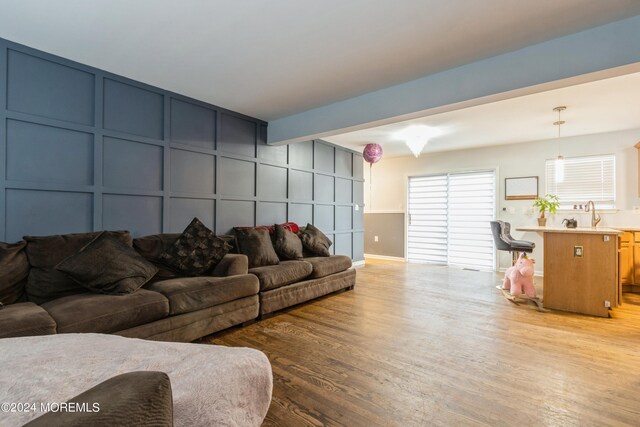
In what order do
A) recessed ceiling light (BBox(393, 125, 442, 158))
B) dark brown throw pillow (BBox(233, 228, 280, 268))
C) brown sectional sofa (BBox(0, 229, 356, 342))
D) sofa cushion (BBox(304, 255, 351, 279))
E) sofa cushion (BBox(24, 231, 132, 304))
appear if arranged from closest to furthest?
brown sectional sofa (BBox(0, 229, 356, 342)) → sofa cushion (BBox(24, 231, 132, 304)) → dark brown throw pillow (BBox(233, 228, 280, 268)) → sofa cushion (BBox(304, 255, 351, 279)) → recessed ceiling light (BBox(393, 125, 442, 158))

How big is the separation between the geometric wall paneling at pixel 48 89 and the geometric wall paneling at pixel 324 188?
3.30 m

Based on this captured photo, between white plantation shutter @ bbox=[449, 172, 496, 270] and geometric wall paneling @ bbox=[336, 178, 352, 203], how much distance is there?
2.33m

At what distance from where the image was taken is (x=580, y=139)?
520 centimetres

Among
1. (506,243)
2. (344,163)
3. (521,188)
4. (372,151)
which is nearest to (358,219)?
(344,163)

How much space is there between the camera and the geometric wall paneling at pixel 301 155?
4.90m

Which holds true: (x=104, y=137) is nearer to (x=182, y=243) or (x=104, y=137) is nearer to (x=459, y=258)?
(x=182, y=243)

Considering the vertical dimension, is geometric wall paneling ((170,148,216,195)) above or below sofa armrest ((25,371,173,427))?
above

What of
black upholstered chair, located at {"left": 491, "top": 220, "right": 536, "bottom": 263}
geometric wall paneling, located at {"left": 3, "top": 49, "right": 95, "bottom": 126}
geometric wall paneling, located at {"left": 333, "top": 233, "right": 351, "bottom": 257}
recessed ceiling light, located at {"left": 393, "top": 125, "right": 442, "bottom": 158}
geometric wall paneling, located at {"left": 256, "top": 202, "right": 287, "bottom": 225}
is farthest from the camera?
geometric wall paneling, located at {"left": 333, "top": 233, "right": 351, "bottom": 257}

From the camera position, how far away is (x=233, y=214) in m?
4.04

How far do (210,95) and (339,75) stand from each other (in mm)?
1562

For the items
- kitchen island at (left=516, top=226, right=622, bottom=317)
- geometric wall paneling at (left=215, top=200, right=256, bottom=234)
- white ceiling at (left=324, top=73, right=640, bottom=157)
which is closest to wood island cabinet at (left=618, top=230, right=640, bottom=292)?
kitchen island at (left=516, top=226, right=622, bottom=317)

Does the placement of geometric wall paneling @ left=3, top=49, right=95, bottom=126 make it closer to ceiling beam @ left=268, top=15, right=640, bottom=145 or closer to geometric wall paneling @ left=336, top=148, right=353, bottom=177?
ceiling beam @ left=268, top=15, right=640, bottom=145

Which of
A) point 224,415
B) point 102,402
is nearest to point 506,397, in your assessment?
point 224,415

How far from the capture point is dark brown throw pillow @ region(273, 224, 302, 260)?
4.07 meters
